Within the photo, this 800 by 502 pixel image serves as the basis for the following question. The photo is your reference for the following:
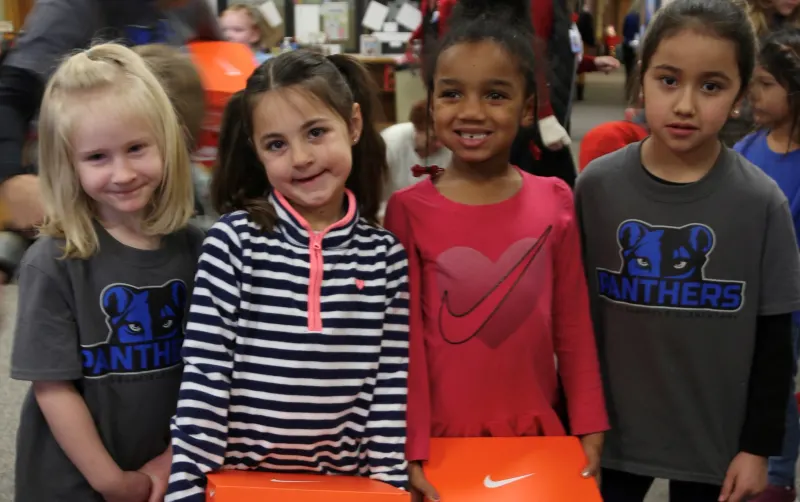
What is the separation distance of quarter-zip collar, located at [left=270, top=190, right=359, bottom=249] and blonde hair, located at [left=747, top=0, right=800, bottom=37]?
5.82ft

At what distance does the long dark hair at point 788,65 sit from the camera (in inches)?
76.0

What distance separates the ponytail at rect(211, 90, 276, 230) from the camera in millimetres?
1258

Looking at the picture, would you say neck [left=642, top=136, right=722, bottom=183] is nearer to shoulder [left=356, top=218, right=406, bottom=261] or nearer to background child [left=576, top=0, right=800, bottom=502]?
background child [left=576, top=0, right=800, bottom=502]

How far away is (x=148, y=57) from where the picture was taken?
4.51ft

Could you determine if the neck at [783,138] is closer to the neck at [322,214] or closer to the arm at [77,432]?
the neck at [322,214]

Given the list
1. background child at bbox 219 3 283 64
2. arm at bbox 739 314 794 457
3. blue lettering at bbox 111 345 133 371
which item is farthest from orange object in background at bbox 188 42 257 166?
background child at bbox 219 3 283 64

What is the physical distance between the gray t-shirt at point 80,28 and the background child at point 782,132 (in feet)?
4.60

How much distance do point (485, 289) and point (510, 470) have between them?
11.3 inches

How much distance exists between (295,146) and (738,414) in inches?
34.9

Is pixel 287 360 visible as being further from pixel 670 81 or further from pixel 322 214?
pixel 670 81

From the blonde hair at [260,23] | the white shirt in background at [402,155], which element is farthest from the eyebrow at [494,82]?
the blonde hair at [260,23]

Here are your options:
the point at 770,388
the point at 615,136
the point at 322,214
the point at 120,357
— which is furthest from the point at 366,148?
the point at 615,136

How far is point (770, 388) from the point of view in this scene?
4.39 feet

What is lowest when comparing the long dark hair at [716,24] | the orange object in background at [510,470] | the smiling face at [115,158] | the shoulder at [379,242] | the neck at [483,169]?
the orange object in background at [510,470]
